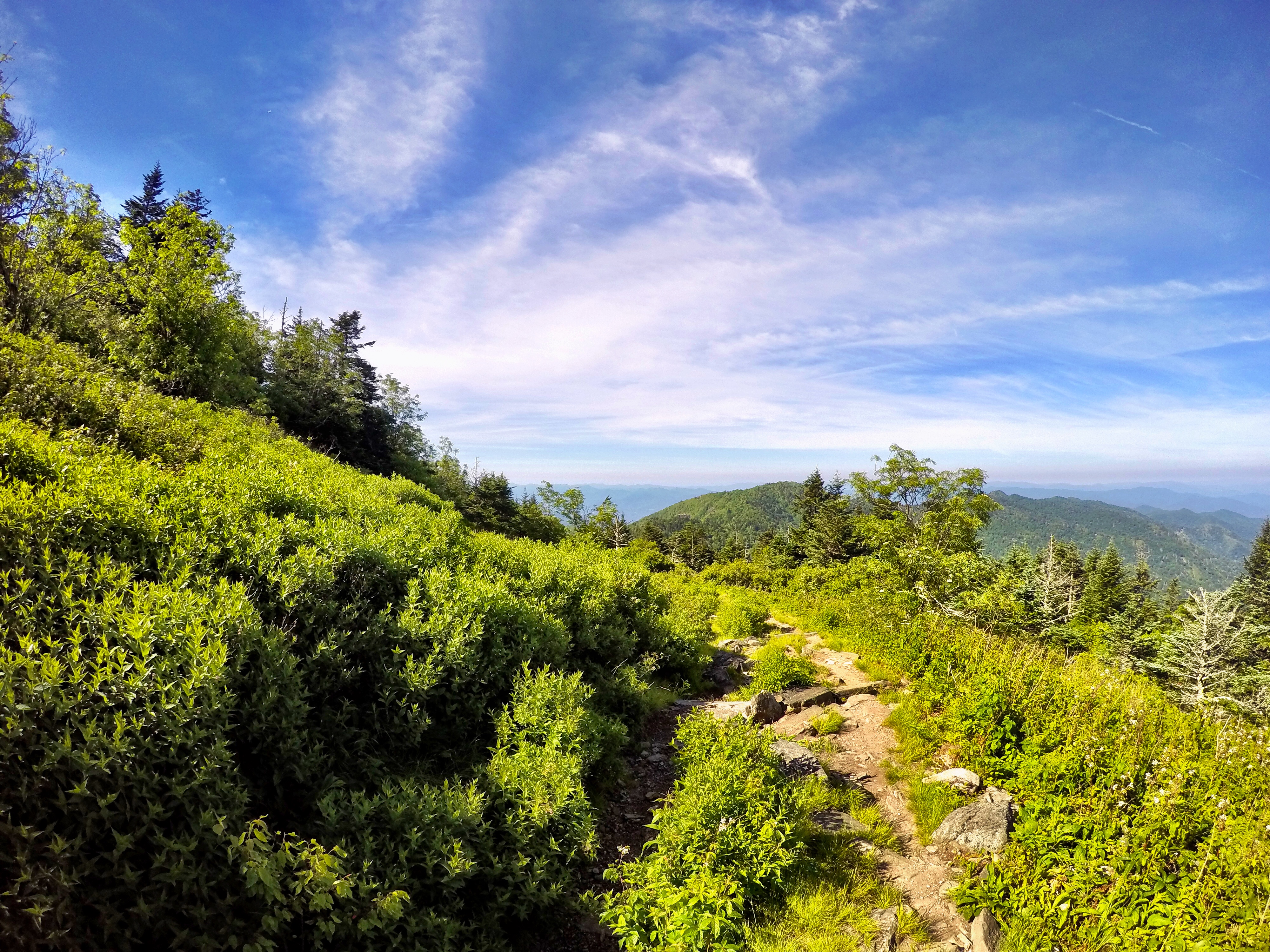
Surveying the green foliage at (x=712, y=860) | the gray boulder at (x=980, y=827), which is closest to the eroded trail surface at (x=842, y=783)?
the gray boulder at (x=980, y=827)

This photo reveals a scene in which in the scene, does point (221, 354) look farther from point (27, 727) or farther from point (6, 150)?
point (27, 727)

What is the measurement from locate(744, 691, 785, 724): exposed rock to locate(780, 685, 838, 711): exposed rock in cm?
29

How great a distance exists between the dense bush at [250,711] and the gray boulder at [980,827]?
147 inches

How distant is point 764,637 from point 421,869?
37.4ft

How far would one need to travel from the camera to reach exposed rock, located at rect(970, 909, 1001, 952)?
157 inches

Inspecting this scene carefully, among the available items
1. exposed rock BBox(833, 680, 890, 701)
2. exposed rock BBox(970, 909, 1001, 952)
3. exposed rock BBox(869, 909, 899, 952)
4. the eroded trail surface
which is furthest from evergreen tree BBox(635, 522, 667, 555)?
exposed rock BBox(970, 909, 1001, 952)

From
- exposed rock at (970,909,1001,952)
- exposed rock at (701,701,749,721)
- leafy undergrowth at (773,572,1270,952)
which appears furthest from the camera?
exposed rock at (701,701,749,721)

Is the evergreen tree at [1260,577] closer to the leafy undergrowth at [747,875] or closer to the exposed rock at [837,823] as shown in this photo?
the exposed rock at [837,823]

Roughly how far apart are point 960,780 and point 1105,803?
144 centimetres

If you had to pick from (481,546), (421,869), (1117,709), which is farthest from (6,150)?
(1117,709)

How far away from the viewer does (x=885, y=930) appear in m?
4.21

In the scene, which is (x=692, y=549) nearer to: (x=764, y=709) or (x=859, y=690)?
(x=859, y=690)

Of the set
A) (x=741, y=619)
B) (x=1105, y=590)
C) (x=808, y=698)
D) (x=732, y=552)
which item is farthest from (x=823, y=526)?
(x=808, y=698)

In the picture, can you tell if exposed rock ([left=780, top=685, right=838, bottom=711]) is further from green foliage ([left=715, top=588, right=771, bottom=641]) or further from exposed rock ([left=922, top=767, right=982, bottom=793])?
green foliage ([left=715, top=588, right=771, bottom=641])
